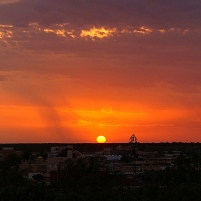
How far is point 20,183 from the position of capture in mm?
46781

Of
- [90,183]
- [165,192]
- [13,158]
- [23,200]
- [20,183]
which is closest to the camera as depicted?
[23,200]

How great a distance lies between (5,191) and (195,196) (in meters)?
12.2

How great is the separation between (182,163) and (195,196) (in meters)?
26.9

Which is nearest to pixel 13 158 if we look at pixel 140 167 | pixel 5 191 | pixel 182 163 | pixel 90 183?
pixel 140 167

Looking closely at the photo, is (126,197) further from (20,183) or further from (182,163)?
(182,163)

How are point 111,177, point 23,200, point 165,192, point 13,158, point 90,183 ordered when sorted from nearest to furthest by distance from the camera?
1. point 23,200
2. point 165,192
3. point 90,183
4. point 111,177
5. point 13,158

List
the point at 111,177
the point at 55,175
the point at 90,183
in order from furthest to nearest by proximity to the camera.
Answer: the point at 55,175 < the point at 111,177 < the point at 90,183

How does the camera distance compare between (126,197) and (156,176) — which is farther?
(156,176)

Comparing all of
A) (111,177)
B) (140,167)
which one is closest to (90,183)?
(111,177)

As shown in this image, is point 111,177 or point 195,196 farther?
point 111,177

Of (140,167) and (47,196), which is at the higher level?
(140,167)

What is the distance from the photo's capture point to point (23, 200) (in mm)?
37406

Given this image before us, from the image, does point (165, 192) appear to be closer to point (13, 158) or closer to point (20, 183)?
point (20, 183)

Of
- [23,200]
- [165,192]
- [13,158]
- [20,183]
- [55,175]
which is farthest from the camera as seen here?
[13,158]
